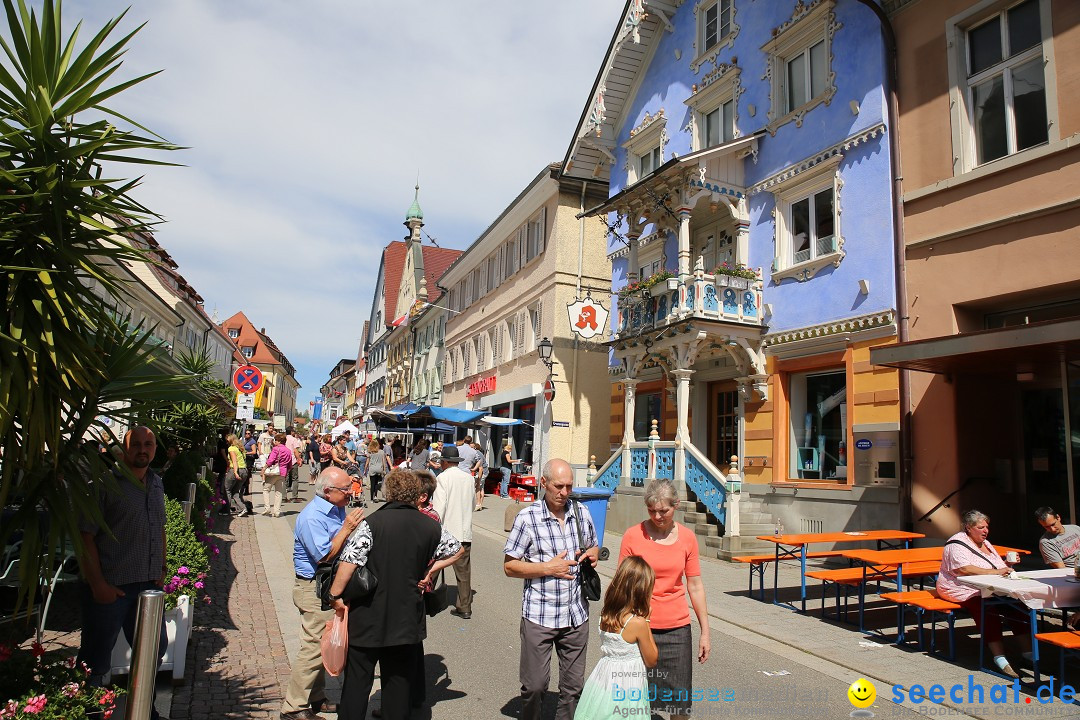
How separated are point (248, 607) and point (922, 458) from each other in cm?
976

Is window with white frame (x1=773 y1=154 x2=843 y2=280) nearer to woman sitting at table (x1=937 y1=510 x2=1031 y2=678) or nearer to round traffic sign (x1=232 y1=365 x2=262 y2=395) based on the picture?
woman sitting at table (x1=937 y1=510 x2=1031 y2=678)

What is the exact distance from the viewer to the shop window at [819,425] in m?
13.5

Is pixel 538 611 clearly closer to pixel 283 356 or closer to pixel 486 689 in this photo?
pixel 486 689

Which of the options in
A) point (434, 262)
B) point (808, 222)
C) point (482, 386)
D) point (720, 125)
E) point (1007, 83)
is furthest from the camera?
point (434, 262)


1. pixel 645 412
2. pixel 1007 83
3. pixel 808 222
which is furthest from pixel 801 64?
pixel 645 412

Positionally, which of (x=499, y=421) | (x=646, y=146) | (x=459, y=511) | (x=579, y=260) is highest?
(x=646, y=146)

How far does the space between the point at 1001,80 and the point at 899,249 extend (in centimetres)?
276

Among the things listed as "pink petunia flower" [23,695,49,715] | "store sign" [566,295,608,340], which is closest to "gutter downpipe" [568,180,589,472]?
"store sign" [566,295,608,340]

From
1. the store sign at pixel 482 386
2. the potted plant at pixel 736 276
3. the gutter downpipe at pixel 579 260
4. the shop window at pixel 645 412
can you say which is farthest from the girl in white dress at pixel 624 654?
the store sign at pixel 482 386

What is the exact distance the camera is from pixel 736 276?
15023mm

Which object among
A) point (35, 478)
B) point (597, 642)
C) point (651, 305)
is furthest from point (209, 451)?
point (35, 478)

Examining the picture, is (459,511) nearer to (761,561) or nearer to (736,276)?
(761,561)

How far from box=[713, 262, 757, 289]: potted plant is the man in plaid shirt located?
11.0 metres

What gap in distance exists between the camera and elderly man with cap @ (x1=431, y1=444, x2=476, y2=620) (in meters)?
8.22
